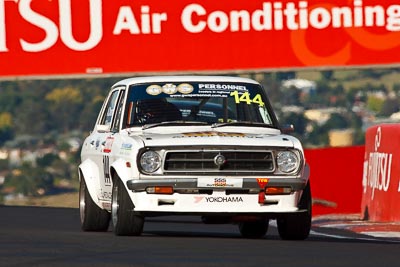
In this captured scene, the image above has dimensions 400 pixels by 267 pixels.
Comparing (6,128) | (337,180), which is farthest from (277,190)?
(6,128)

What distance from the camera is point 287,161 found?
13.9 m

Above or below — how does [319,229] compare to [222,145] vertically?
below

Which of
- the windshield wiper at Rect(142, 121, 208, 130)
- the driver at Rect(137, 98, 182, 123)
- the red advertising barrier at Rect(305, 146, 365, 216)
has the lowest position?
the red advertising barrier at Rect(305, 146, 365, 216)

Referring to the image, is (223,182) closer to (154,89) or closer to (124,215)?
(124,215)

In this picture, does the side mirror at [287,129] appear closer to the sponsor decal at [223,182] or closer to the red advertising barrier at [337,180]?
the sponsor decal at [223,182]

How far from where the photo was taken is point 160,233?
15836 millimetres

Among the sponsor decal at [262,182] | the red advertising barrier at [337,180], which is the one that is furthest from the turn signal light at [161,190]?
the red advertising barrier at [337,180]

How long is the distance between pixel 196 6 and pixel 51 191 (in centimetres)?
6063

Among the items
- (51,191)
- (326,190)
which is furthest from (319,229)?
(51,191)

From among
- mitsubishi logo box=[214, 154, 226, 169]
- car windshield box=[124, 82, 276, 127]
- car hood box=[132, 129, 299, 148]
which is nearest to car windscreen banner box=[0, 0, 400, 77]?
car windshield box=[124, 82, 276, 127]

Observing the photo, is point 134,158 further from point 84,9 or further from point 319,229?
point 84,9

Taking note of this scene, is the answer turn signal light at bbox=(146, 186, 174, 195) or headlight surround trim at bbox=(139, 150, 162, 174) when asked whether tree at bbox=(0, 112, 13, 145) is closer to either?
headlight surround trim at bbox=(139, 150, 162, 174)

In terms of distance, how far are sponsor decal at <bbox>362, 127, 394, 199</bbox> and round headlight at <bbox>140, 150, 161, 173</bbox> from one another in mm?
6829

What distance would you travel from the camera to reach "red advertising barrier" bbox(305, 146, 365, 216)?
23750 millimetres
